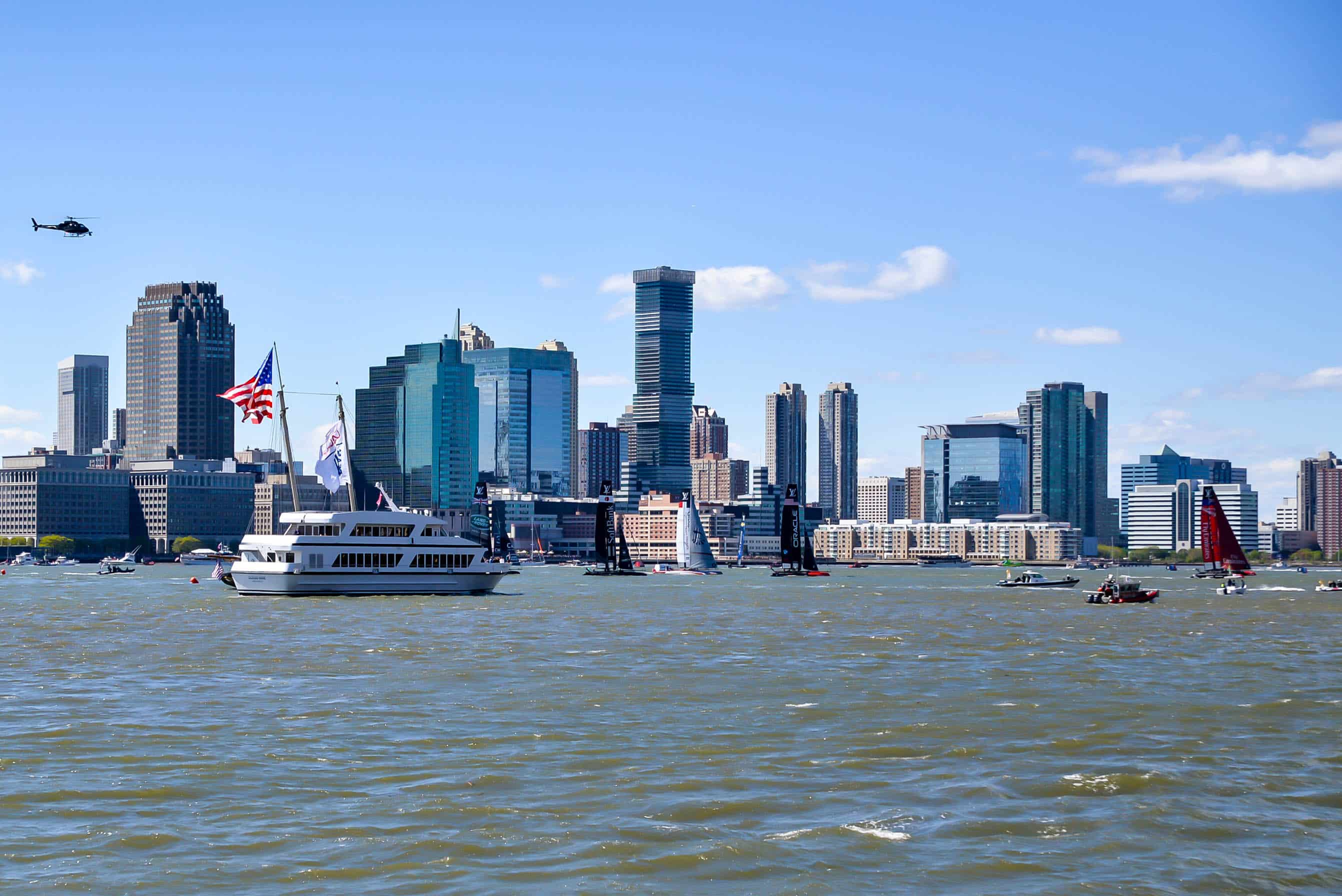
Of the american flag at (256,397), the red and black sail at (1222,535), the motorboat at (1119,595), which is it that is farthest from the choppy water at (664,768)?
the red and black sail at (1222,535)

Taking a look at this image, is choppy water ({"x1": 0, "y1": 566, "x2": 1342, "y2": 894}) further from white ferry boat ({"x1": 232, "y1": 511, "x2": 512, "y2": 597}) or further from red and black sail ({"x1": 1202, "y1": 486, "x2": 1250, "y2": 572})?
red and black sail ({"x1": 1202, "y1": 486, "x2": 1250, "y2": 572})

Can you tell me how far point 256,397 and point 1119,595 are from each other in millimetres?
76505

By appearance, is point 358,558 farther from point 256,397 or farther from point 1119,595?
point 1119,595

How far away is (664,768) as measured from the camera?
124 feet

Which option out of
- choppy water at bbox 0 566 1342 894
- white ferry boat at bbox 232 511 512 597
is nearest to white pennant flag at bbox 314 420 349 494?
white ferry boat at bbox 232 511 512 597

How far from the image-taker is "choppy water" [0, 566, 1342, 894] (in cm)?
2816

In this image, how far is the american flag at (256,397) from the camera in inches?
4547

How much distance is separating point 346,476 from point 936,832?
10623 cm

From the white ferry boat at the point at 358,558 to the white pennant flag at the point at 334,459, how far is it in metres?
3.36

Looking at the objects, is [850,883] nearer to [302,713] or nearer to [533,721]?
[533,721]

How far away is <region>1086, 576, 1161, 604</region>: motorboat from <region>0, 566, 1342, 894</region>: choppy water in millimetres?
63198

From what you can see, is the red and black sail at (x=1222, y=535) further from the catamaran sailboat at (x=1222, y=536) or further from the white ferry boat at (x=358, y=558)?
the white ferry boat at (x=358, y=558)

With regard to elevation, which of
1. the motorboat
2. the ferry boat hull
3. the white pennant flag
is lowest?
the motorboat

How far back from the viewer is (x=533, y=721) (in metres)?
45.6
